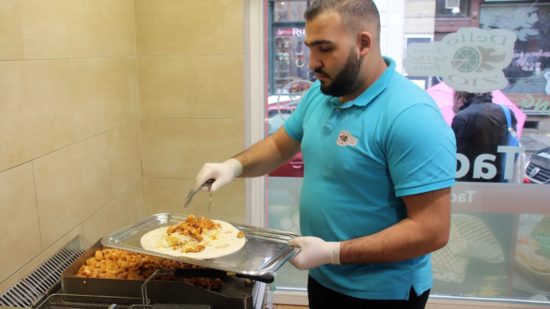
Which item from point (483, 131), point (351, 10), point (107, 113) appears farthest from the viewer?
point (483, 131)

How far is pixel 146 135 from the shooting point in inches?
97.7

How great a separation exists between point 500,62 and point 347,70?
136 cm

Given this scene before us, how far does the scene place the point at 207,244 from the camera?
1444 mm

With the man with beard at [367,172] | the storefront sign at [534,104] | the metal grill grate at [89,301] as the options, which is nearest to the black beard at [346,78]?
the man with beard at [367,172]

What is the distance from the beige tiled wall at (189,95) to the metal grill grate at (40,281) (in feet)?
2.86

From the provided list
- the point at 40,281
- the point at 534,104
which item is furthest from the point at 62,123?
the point at 534,104

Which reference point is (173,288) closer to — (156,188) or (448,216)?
(448,216)

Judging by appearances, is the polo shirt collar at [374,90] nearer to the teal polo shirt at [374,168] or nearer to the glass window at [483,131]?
the teal polo shirt at [374,168]

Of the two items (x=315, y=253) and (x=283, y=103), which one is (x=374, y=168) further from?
(x=283, y=103)

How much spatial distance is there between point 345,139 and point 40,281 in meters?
1.00

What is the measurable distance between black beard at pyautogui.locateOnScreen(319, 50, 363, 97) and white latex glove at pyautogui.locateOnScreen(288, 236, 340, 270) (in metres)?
0.45

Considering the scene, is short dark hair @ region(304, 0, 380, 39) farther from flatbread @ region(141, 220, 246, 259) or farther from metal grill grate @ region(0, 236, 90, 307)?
metal grill grate @ region(0, 236, 90, 307)

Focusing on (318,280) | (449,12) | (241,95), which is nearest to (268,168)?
(318,280)

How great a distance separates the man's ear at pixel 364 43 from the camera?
139 cm
